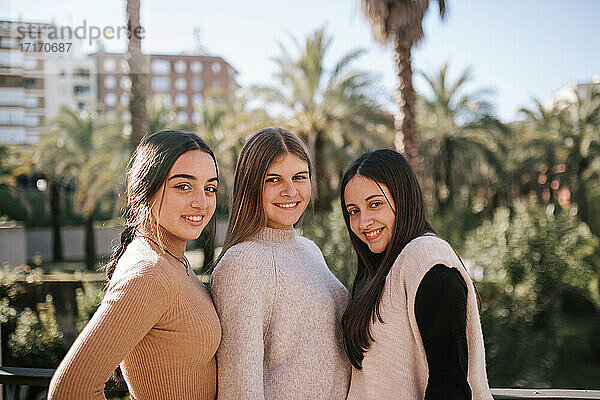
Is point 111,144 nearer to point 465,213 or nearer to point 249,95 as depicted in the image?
point 249,95

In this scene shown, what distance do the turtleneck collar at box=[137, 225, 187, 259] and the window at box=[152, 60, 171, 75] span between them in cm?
8171

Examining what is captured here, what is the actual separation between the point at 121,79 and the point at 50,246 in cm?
5246

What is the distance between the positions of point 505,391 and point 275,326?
106cm

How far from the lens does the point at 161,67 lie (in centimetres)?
8256

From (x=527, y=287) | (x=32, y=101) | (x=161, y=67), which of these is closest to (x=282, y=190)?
(x=527, y=287)

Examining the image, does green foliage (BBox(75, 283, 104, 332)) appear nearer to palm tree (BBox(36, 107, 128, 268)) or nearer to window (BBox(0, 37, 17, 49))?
window (BBox(0, 37, 17, 49))

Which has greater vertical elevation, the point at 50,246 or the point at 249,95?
the point at 249,95

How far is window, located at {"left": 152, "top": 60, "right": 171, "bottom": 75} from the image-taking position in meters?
80.6

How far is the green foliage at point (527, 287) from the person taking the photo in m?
11.8

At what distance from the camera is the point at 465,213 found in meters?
19.9

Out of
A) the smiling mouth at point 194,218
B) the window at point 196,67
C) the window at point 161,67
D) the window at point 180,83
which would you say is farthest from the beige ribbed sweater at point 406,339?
the window at point 161,67

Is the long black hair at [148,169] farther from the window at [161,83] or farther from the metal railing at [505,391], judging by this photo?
the window at [161,83]

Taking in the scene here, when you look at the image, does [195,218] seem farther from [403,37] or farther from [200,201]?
[403,37]

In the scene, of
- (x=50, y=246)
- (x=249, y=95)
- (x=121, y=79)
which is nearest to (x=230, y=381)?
(x=249, y=95)
